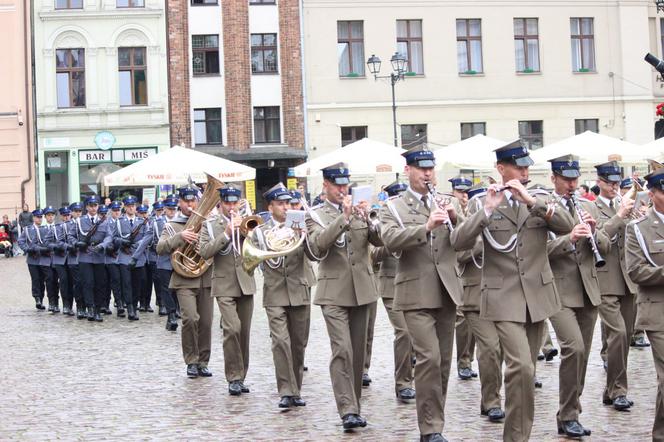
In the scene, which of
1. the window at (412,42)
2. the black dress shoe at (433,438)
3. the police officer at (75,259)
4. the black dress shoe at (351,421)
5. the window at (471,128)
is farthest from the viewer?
the window at (471,128)

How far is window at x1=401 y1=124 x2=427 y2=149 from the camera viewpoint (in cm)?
4325

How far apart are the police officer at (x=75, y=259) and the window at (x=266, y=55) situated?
23.0 m

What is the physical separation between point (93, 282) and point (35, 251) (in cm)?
219

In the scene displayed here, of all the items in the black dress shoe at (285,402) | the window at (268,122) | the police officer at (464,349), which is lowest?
the black dress shoe at (285,402)

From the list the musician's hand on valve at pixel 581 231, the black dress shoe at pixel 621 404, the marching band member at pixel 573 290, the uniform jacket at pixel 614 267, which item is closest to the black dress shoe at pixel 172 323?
the uniform jacket at pixel 614 267

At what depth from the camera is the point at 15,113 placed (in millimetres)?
42656

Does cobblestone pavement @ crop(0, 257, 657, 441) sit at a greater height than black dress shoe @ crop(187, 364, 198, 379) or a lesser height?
lesser

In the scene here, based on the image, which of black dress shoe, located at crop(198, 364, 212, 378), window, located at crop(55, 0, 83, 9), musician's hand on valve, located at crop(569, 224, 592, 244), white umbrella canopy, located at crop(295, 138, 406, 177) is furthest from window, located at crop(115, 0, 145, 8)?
musician's hand on valve, located at crop(569, 224, 592, 244)

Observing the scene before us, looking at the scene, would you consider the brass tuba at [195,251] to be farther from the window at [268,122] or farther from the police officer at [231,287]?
the window at [268,122]

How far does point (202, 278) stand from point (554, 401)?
4.75 m

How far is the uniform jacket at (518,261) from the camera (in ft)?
26.8

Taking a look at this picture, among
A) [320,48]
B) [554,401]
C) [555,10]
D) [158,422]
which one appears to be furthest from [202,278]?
[555,10]

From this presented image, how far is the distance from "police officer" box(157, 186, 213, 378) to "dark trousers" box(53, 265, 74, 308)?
27.9 ft

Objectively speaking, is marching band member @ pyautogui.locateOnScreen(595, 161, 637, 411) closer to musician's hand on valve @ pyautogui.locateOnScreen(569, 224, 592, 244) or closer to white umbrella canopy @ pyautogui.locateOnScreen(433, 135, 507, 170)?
musician's hand on valve @ pyautogui.locateOnScreen(569, 224, 592, 244)
